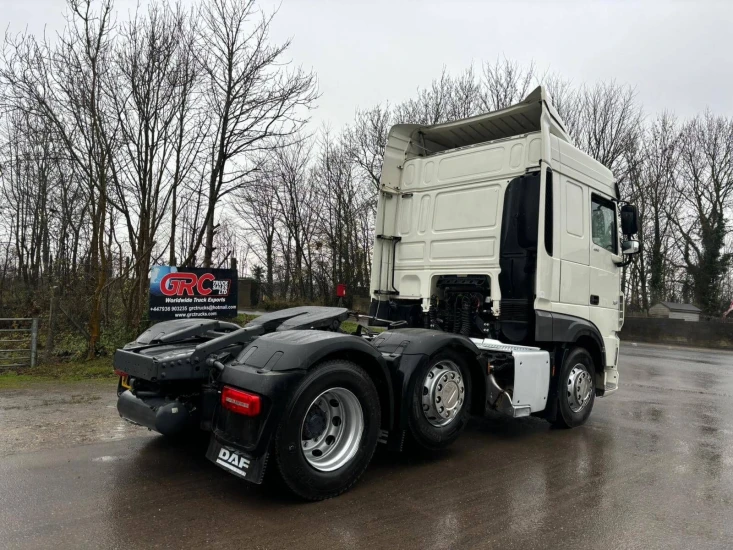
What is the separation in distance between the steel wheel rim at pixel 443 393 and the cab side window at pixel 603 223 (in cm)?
301

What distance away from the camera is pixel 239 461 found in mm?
3357

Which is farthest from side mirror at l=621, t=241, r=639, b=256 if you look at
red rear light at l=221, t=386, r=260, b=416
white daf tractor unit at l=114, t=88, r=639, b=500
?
red rear light at l=221, t=386, r=260, b=416

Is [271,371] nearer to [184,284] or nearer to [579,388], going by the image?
[579,388]

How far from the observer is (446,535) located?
10.3ft

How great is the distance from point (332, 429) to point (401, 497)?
2.29 ft

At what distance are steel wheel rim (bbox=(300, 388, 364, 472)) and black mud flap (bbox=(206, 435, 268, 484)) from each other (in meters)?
0.41

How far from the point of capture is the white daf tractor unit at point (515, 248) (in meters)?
5.51

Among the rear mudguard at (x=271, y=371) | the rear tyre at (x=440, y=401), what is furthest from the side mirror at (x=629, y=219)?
the rear mudguard at (x=271, y=371)

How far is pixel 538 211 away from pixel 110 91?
961 centimetres

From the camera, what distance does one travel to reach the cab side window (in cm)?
641

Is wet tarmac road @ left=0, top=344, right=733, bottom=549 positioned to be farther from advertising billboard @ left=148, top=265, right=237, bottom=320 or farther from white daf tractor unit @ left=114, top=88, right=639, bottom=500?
advertising billboard @ left=148, top=265, right=237, bottom=320

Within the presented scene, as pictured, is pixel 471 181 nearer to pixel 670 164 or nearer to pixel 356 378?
pixel 356 378

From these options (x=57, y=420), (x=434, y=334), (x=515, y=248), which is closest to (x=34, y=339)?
(x=57, y=420)

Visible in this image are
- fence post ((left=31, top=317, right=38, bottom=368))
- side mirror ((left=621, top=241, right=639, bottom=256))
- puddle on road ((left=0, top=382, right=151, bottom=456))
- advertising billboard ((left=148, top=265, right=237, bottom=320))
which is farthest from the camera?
advertising billboard ((left=148, top=265, right=237, bottom=320))
